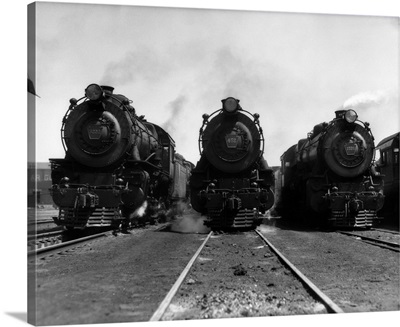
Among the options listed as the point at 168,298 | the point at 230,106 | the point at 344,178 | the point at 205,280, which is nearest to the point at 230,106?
the point at 230,106

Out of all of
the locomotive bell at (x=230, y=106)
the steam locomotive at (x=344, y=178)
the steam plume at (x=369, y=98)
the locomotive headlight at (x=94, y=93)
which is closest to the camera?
the steam plume at (x=369, y=98)

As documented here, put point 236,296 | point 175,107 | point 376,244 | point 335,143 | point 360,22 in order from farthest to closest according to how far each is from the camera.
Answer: point 335,143
point 376,244
point 175,107
point 360,22
point 236,296

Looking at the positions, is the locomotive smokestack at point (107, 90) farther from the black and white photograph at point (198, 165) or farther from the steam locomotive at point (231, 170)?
the steam locomotive at point (231, 170)

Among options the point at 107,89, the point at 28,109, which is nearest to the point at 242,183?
the point at 107,89

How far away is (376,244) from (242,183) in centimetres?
365

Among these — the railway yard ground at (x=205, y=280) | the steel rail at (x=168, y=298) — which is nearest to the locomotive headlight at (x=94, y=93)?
the railway yard ground at (x=205, y=280)

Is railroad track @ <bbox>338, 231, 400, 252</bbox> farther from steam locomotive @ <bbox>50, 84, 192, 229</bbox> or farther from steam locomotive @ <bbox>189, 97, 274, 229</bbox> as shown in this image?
steam locomotive @ <bbox>50, 84, 192, 229</bbox>

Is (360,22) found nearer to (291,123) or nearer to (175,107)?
(291,123)

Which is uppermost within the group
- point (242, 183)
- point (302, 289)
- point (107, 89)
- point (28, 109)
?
point (107, 89)

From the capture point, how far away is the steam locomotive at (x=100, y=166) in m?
9.97

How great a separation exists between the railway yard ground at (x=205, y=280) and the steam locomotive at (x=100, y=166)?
3.24 ft

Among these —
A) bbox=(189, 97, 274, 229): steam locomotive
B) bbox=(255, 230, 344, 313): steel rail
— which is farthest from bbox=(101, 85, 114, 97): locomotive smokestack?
bbox=(255, 230, 344, 313): steel rail

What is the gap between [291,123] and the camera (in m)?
7.98

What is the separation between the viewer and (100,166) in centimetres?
1090
